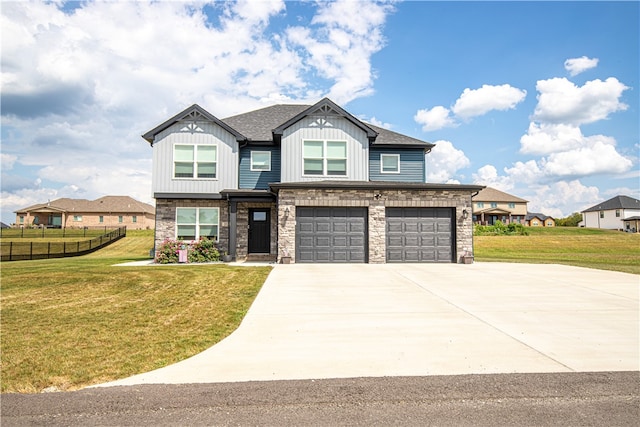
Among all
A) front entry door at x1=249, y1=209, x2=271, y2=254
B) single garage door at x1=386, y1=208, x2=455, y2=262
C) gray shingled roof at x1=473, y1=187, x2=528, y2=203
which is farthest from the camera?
gray shingled roof at x1=473, y1=187, x2=528, y2=203

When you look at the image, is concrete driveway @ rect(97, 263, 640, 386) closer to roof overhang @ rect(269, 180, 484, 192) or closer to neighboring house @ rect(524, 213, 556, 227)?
roof overhang @ rect(269, 180, 484, 192)

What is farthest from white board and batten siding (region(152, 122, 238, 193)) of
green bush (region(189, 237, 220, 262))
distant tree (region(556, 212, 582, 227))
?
distant tree (region(556, 212, 582, 227))

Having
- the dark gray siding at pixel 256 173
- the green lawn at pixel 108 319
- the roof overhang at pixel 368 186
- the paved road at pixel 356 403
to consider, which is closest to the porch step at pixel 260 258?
the dark gray siding at pixel 256 173

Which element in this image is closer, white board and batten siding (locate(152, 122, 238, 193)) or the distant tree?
white board and batten siding (locate(152, 122, 238, 193))

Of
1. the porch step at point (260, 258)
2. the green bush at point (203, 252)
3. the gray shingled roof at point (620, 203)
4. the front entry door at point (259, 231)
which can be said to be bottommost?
the porch step at point (260, 258)

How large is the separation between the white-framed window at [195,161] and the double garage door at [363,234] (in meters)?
5.78

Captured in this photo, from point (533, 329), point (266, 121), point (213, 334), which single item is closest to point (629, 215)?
point (266, 121)

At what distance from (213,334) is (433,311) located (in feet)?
15.5

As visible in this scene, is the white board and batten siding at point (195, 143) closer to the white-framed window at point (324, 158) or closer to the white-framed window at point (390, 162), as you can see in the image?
the white-framed window at point (324, 158)

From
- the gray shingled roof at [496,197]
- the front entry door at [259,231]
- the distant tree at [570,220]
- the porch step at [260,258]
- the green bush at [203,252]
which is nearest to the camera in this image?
the green bush at [203,252]

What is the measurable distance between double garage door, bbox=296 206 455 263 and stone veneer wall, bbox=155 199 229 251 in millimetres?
4613

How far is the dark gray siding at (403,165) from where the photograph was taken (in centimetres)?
2086

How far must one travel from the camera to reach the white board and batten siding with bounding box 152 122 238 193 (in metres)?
19.1

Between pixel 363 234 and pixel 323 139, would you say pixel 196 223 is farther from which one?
pixel 363 234
